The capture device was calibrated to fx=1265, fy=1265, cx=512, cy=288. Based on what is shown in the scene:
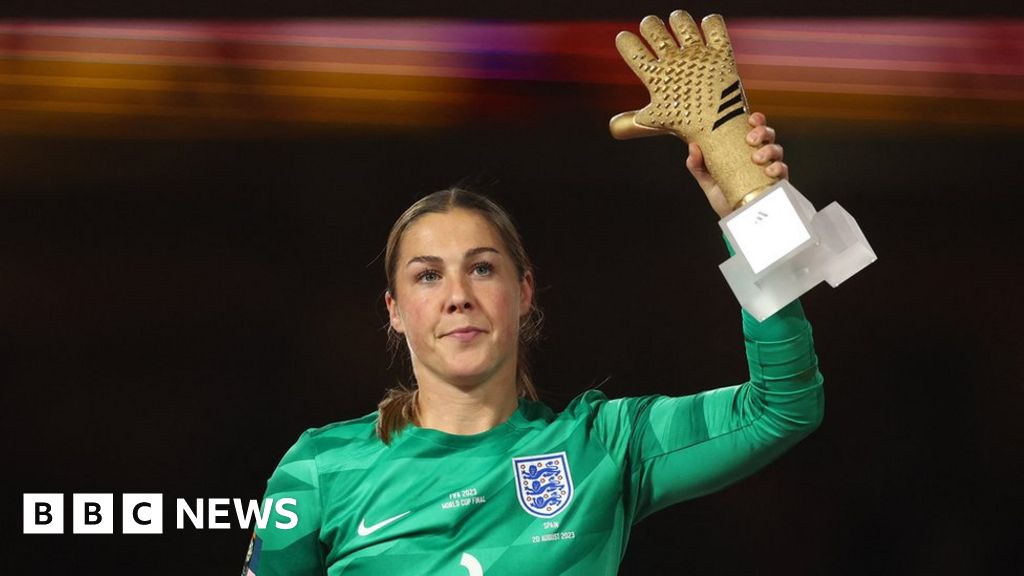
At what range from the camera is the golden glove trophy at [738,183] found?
6.14 ft

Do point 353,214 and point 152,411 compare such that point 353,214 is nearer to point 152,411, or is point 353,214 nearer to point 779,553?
point 152,411

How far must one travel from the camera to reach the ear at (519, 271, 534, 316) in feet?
8.25

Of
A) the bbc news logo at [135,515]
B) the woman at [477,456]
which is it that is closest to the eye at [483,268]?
the woman at [477,456]

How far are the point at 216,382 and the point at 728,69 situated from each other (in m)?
1.50

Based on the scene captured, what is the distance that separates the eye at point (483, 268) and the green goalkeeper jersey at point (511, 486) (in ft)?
0.91

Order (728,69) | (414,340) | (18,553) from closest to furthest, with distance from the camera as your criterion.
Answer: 1. (728,69)
2. (414,340)
3. (18,553)

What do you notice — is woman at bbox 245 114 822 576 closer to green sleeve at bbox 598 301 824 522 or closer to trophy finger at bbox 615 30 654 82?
green sleeve at bbox 598 301 824 522

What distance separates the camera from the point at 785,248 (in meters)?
1.85

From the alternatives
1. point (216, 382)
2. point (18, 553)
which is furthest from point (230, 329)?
point (18, 553)

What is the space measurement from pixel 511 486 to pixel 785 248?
30.1 inches

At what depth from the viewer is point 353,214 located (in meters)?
2.99

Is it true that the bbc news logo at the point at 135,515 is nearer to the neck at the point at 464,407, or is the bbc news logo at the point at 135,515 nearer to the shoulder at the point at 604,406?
the neck at the point at 464,407

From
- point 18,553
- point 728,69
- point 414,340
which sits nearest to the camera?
point 728,69

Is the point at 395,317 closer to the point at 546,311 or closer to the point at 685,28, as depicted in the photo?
the point at 546,311
